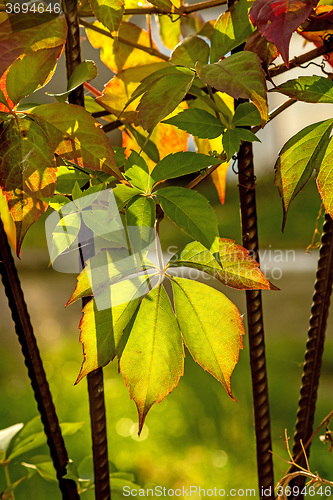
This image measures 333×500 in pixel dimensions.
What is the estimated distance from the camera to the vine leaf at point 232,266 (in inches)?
10.0

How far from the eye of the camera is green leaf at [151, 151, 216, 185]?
25 centimetres

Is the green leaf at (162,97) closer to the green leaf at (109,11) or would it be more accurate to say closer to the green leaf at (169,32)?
the green leaf at (109,11)

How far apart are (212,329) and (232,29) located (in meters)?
A: 0.15

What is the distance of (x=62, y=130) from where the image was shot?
0.25 m

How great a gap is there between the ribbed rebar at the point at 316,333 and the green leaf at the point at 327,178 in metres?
0.10

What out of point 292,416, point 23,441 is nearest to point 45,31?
point 23,441

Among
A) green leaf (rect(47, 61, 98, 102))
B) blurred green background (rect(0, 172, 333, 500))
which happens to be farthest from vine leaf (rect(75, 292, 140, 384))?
blurred green background (rect(0, 172, 333, 500))

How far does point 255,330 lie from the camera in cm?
33

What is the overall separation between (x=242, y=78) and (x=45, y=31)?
10cm

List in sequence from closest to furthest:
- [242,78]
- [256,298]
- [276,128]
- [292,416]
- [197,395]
→ [242,78], [256,298], [292,416], [197,395], [276,128]

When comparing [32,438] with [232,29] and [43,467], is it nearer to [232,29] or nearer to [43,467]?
[43,467]

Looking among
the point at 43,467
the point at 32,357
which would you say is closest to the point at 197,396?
the point at 43,467

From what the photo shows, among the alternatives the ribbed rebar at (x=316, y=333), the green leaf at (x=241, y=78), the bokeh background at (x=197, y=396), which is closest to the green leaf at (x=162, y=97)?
the green leaf at (x=241, y=78)

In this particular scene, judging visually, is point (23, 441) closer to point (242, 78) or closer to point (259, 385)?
point (259, 385)
